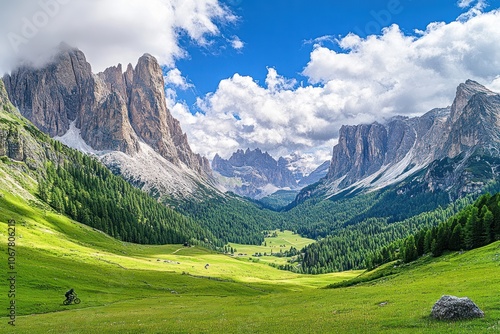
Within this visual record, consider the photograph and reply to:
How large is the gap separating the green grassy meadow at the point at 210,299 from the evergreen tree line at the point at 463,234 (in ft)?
21.3

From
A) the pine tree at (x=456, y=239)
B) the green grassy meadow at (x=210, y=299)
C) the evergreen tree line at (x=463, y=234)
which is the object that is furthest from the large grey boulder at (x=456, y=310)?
the pine tree at (x=456, y=239)

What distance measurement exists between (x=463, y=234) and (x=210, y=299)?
64.5m

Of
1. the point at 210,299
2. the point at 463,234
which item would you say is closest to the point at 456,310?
the point at 210,299

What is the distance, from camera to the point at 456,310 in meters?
29.2

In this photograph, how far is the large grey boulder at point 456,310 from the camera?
1130 inches

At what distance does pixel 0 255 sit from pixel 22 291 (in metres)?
17.0

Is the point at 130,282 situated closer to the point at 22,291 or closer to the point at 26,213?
the point at 22,291

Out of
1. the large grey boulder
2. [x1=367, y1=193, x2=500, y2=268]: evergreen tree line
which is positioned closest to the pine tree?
[x1=367, y1=193, x2=500, y2=268]: evergreen tree line

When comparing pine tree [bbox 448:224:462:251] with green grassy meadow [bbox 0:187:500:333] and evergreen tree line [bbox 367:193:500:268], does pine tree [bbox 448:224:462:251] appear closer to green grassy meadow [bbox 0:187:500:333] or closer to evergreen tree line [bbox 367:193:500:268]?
evergreen tree line [bbox 367:193:500:268]

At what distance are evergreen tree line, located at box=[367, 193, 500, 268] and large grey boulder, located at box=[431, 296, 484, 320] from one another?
66.7 meters

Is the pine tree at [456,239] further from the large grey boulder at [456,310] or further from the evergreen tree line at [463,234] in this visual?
the large grey boulder at [456,310]

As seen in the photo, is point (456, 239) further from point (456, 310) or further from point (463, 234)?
point (456, 310)

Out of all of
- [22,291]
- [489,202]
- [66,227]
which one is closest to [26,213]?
[66,227]

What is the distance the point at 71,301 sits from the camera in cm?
6669
